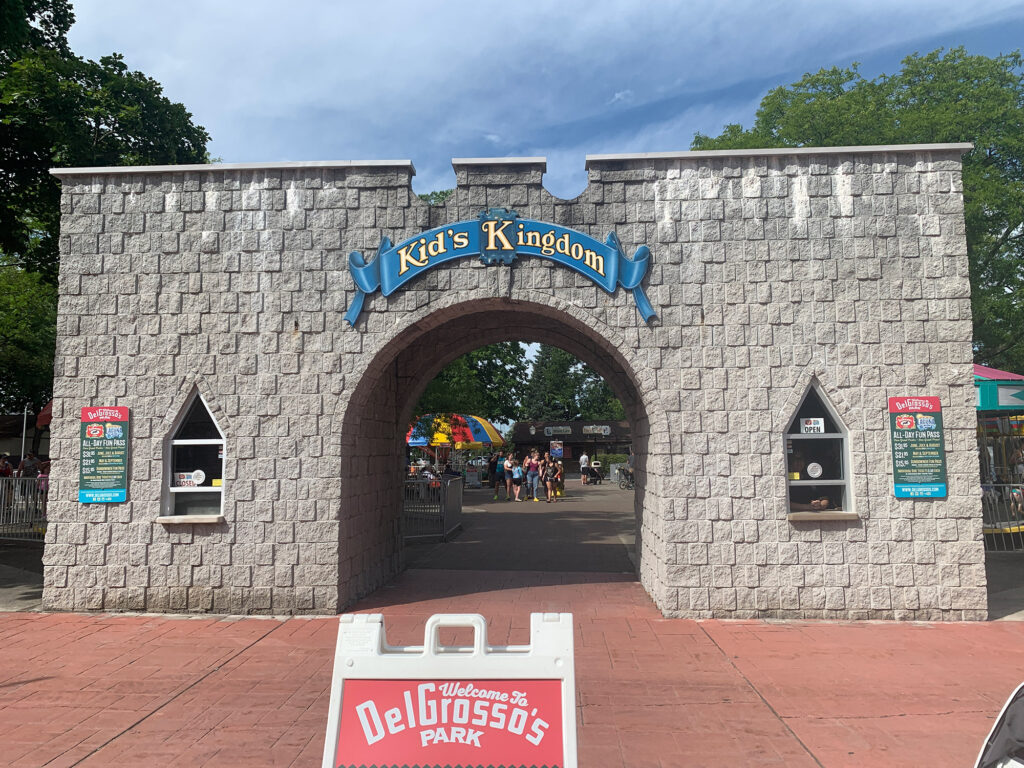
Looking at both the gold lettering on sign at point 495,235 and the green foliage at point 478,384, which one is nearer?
the gold lettering on sign at point 495,235

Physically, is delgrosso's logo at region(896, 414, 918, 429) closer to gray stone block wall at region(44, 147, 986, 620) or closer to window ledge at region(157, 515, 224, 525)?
gray stone block wall at region(44, 147, 986, 620)

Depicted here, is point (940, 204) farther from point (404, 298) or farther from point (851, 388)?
point (404, 298)

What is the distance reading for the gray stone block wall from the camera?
24.5ft

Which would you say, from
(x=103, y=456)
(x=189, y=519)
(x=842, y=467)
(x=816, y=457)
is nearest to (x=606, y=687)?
(x=816, y=457)

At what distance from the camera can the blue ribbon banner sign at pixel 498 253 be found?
777cm

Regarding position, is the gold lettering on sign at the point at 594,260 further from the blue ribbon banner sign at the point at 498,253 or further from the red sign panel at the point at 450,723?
the red sign panel at the point at 450,723

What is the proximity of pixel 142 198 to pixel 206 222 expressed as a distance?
0.84 meters

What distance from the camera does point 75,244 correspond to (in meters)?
8.17

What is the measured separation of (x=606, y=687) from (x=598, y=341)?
12.4 feet

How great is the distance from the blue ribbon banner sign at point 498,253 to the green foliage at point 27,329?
14616mm

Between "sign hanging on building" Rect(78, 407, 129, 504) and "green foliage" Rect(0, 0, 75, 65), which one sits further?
"green foliage" Rect(0, 0, 75, 65)

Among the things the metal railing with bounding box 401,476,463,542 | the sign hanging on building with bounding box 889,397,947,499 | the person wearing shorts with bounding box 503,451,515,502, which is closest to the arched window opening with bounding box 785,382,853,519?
the sign hanging on building with bounding box 889,397,947,499

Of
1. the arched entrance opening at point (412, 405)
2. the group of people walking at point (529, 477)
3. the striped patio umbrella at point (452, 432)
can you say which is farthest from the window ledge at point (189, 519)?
the group of people walking at point (529, 477)

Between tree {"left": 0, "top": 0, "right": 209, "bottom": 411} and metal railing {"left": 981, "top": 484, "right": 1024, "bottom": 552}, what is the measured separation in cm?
1623
